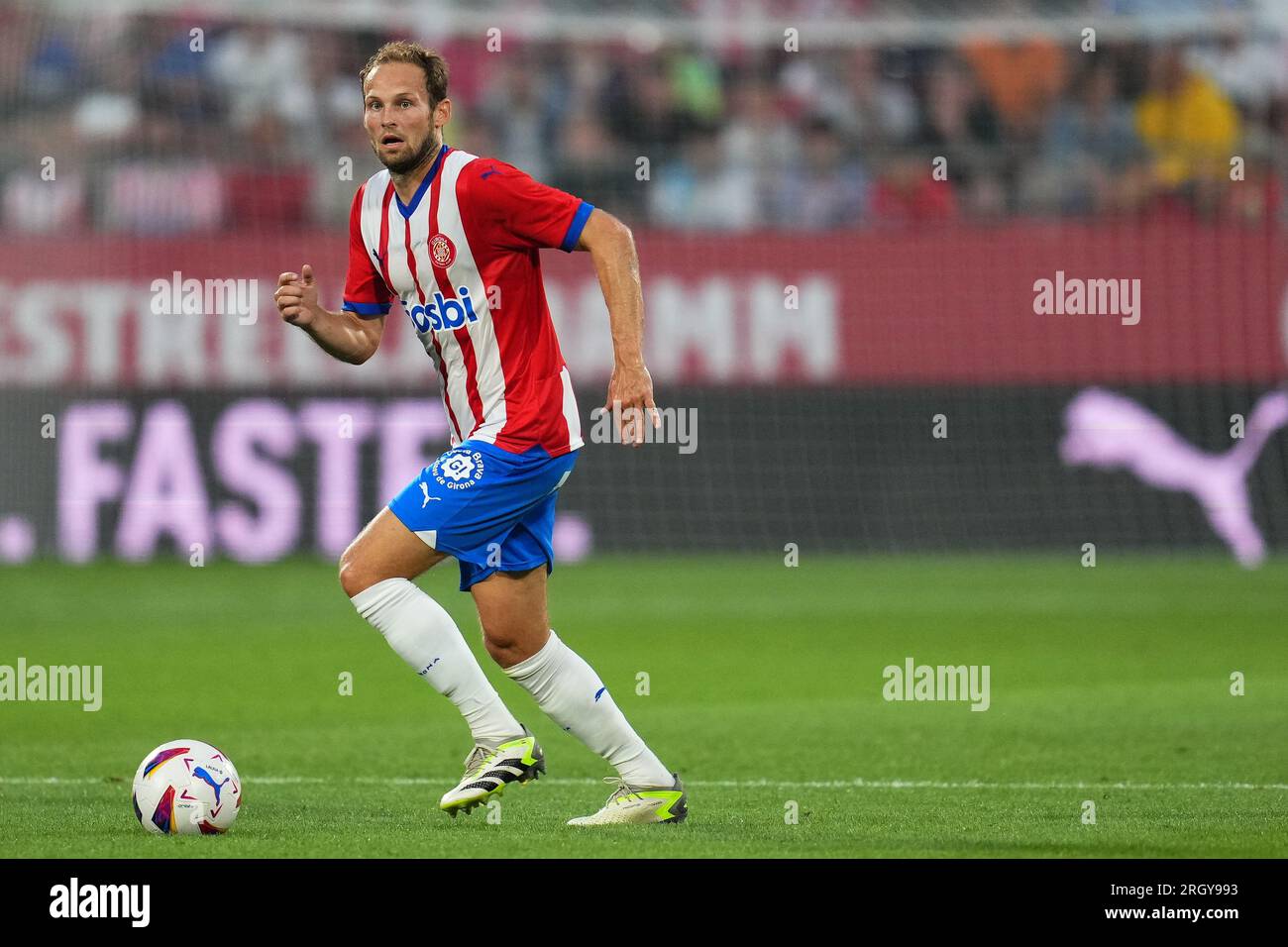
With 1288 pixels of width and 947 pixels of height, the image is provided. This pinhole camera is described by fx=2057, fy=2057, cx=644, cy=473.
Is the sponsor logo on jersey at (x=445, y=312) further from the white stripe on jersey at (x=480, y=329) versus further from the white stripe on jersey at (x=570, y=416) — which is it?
the white stripe on jersey at (x=570, y=416)

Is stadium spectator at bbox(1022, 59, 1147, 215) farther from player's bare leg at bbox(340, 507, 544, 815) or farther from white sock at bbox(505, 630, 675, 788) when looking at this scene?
player's bare leg at bbox(340, 507, 544, 815)

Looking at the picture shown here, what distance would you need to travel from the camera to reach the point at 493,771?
6.11m

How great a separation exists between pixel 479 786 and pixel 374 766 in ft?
6.29

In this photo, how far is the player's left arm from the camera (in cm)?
580

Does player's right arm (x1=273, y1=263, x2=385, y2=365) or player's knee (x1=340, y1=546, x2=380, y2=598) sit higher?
player's right arm (x1=273, y1=263, x2=385, y2=365)

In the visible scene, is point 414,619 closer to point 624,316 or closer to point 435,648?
point 435,648

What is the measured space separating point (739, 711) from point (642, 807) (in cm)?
347

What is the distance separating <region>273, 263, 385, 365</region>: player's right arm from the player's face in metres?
0.44

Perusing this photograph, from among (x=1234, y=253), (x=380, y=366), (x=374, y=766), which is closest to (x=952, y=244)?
(x=1234, y=253)

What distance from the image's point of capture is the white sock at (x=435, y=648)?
6082 mm

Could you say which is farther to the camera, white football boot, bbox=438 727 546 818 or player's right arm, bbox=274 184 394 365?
player's right arm, bbox=274 184 394 365

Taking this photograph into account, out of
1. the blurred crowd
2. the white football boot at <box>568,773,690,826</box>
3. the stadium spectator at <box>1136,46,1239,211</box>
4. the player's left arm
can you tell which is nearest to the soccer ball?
the white football boot at <box>568,773,690,826</box>

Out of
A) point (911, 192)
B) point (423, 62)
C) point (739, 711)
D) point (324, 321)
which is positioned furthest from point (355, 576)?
point (911, 192)

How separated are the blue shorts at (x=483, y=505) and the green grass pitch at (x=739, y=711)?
2.69ft
